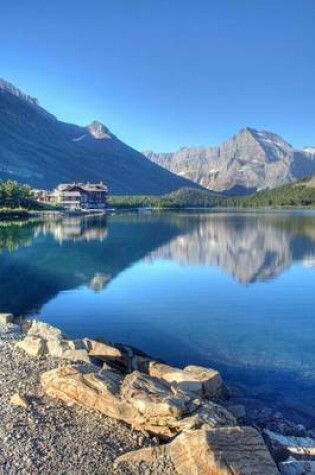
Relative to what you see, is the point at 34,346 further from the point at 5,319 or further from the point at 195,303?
the point at 195,303

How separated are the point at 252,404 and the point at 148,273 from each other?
29414 millimetres

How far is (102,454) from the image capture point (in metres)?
11.1

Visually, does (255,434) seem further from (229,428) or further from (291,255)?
(291,255)

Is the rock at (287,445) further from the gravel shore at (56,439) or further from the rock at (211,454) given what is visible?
the gravel shore at (56,439)

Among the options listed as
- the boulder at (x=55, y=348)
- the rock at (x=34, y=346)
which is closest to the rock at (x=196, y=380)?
the boulder at (x=55, y=348)

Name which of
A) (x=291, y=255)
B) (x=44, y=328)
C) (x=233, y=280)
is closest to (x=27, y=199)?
(x=291, y=255)

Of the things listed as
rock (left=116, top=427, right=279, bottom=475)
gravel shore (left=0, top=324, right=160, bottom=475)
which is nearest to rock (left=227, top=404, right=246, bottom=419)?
gravel shore (left=0, top=324, right=160, bottom=475)

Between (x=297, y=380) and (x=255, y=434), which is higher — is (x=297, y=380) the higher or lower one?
the lower one

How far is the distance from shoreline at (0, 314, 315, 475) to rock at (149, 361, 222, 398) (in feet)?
0.09

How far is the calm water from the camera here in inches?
808

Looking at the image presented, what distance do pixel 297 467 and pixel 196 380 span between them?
4.74 meters

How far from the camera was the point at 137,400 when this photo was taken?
12414mm

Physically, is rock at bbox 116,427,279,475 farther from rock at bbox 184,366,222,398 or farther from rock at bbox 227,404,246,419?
rock at bbox 184,366,222,398

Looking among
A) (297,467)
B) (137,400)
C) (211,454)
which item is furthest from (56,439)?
(297,467)
